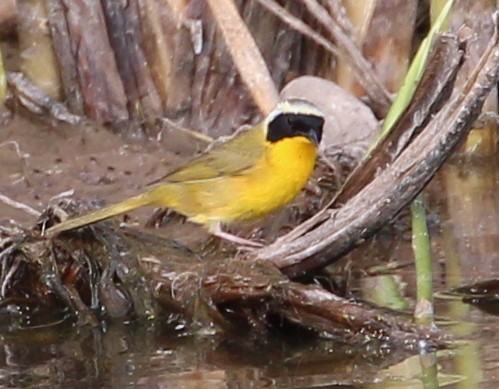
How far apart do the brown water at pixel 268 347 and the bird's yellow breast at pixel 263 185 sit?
46cm

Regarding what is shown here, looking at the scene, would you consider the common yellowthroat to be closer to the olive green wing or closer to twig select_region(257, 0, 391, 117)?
the olive green wing

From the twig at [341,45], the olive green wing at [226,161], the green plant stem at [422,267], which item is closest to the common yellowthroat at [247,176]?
the olive green wing at [226,161]

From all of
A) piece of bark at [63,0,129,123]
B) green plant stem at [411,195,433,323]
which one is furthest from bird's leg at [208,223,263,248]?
piece of bark at [63,0,129,123]

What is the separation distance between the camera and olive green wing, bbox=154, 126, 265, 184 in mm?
6359

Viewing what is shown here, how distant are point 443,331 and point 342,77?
326 cm

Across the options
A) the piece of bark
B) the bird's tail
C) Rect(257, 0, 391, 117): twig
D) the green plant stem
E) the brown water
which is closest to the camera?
the brown water

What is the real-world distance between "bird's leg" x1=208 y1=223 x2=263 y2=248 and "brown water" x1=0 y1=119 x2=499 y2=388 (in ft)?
1.43

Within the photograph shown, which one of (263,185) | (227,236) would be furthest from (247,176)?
(227,236)

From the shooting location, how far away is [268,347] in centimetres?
543

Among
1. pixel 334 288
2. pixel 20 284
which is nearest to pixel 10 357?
pixel 20 284

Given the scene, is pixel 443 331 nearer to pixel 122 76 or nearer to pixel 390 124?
pixel 390 124

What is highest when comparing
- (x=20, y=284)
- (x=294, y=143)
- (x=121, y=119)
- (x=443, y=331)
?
(x=121, y=119)

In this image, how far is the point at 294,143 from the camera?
626cm

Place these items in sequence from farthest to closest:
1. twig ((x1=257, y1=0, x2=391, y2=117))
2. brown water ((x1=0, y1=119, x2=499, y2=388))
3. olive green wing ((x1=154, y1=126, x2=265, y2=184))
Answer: twig ((x1=257, y1=0, x2=391, y2=117)) → olive green wing ((x1=154, y1=126, x2=265, y2=184)) → brown water ((x1=0, y1=119, x2=499, y2=388))
